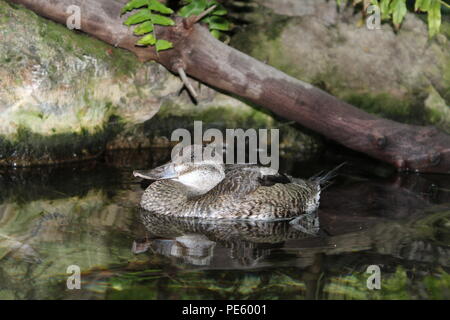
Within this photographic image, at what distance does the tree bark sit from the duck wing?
4.73ft

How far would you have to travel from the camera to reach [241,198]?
18.4ft

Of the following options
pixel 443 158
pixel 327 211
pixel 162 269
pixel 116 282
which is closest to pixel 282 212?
pixel 327 211

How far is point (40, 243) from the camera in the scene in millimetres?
4590

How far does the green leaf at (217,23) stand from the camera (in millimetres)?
7660

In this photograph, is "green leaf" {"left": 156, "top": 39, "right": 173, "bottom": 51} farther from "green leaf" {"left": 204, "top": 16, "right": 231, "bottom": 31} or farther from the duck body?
the duck body

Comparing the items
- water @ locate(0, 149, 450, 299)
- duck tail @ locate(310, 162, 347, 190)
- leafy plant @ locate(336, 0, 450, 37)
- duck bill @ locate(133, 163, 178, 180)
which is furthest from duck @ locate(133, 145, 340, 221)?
leafy plant @ locate(336, 0, 450, 37)

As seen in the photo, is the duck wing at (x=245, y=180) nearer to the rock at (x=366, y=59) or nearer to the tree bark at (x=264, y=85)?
the tree bark at (x=264, y=85)

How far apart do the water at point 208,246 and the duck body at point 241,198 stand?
0.44 feet

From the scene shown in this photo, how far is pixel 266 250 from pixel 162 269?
0.92 meters

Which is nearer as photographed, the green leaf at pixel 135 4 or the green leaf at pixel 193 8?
the green leaf at pixel 135 4

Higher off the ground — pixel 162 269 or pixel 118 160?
pixel 118 160

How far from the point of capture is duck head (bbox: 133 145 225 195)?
6.11 m

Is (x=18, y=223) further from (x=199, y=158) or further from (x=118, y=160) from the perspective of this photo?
(x=118, y=160)

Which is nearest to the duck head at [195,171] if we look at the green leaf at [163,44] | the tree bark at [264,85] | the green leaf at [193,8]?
the tree bark at [264,85]
